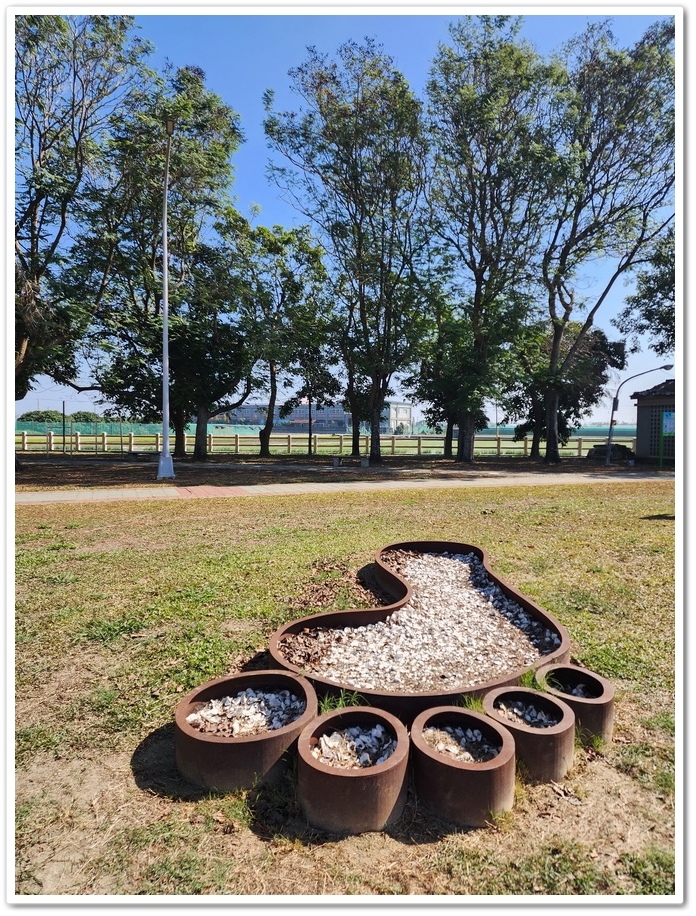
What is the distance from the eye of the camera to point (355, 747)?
91.6 inches

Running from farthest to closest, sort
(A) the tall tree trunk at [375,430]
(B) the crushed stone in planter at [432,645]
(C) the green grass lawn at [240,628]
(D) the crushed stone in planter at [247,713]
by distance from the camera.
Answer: (A) the tall tree trunk at [375,430] → (B) the crushed stone in planter at [432,645] → (D) the crushed stone in planter at [247,713] → (C) the green grass lawn at [240,628]

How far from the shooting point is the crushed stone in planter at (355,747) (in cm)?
224

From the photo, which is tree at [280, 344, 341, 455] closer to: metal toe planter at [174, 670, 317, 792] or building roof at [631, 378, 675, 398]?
building roof at [631, 378, 675, 398]

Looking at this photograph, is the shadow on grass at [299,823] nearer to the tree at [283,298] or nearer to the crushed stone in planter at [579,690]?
the crushed stone in planter at [579,690]

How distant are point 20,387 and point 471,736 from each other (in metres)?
18.8

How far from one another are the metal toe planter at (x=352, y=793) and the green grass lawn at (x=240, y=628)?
78 millimetres

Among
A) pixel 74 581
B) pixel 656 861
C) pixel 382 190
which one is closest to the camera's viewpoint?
pixel 656 861

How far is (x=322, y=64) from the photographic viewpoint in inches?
688

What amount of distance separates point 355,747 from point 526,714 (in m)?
0.91

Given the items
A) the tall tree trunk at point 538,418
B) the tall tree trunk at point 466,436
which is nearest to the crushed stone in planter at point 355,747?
the tall tree trunk at point 466,436

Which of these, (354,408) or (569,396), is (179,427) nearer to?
(354,408)

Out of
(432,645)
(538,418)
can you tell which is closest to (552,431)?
(538,418)

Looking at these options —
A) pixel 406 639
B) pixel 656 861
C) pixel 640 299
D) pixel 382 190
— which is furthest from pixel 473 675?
pixel 640 299

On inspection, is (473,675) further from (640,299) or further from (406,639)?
(640,299)
